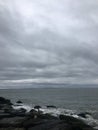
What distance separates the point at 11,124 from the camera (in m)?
28.4

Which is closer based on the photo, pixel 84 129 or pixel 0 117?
pixel 84 129

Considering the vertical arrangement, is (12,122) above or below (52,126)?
above

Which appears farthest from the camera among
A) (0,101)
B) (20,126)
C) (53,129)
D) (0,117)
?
(0,101)

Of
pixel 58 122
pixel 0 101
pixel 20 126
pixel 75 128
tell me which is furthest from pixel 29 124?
pixel 0 101

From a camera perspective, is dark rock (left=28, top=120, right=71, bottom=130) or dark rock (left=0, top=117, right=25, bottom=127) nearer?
dark rock (left=28, top=120, right=71, bottom=130)

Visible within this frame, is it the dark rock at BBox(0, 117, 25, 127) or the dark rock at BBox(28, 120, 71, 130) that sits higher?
the dark rock at BBox(0, 117, 25, 127)

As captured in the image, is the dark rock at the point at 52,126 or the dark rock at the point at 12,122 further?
the dark rock at the point at 12,122

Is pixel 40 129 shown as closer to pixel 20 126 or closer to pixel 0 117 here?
pixel 20 126

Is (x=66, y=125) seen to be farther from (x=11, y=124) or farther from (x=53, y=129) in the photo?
(x=11, y=124)

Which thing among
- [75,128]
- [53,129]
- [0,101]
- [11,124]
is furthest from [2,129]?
Answer: [0,101]

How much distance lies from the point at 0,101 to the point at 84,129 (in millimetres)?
39640

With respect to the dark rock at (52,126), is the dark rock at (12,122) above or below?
above

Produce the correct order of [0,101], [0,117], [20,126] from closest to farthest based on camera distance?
[20,126] → [0,117] → [0,101]

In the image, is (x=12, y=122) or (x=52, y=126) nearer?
(x=52, y=126)
